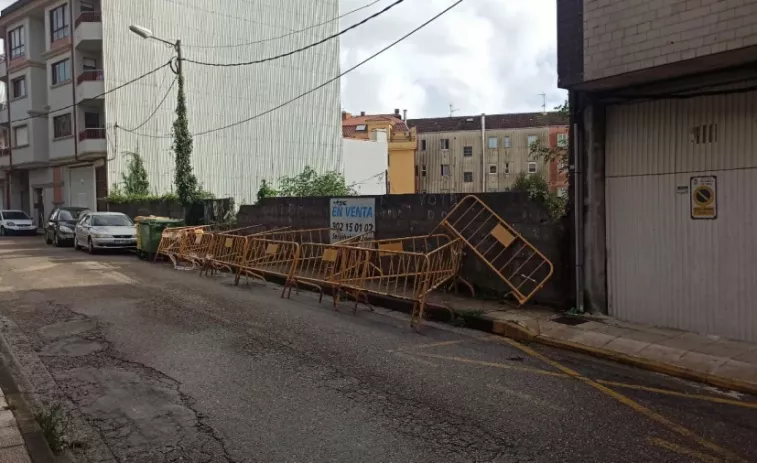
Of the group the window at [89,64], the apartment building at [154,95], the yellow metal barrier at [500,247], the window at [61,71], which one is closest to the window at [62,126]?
the apartment building at [154,95]

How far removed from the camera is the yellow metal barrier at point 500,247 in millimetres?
9586

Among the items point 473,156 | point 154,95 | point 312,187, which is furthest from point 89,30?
point 473,156

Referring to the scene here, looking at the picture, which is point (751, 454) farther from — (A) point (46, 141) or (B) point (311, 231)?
(A) point (46, 141)

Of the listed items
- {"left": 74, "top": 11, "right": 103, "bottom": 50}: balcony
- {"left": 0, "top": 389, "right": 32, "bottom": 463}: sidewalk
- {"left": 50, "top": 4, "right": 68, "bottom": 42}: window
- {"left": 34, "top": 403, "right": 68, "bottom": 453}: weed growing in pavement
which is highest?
{"left": 50, "top": 4, "right": 68, "bottom": 42}: window

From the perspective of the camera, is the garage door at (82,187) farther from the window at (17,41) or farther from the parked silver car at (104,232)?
the parked silver car at (104,232)

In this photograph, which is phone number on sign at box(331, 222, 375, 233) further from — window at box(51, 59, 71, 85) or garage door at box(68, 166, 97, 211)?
window at box(51, 59, 71, 85)

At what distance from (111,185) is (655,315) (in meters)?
29.5

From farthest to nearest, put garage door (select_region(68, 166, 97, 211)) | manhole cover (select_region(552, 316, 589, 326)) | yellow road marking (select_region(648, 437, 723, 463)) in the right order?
1. garage door (select_region(68, 166, 97, 211))
2. manhole cover (select_region(552, 316, 589, 326))
3. yellow road marking (select_region(648, 437, 723, 463))

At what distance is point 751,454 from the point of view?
14.1ft

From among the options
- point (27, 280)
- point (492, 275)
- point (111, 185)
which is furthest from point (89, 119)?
point (492, 275)

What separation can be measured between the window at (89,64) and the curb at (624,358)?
31.5 meters

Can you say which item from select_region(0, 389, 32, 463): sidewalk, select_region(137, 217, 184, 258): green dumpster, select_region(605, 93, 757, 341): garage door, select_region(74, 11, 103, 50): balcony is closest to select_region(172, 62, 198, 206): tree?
select_region(137, 217, 184, 258): green dumpster

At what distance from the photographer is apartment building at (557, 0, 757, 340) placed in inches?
283

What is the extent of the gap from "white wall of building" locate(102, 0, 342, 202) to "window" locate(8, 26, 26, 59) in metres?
11.1
